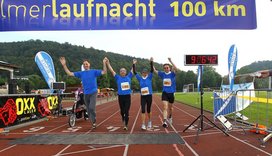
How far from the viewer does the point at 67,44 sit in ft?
292

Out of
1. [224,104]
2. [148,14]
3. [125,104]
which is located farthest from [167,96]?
[148,14]

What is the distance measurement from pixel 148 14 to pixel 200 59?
2.33m

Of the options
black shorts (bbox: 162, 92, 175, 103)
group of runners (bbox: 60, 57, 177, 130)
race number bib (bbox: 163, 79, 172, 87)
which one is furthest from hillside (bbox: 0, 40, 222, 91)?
group of runners (bbox: 60, 57, 177, 130)

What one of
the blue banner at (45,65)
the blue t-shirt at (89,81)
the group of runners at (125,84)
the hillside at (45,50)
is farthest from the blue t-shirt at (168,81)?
the hillside at (45,50)

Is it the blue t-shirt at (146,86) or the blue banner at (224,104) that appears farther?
the blue banner at (224,104)

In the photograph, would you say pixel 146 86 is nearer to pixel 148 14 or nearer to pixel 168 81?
pixel 168 81

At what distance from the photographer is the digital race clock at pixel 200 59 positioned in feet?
34.7

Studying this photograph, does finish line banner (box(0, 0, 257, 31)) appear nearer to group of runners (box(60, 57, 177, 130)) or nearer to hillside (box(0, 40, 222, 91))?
group of runners (box(60, 57, 177, 130))

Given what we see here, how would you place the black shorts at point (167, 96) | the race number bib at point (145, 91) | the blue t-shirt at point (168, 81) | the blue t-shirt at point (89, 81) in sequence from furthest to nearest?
the black shorts at point (167, 96) → the blue t-shirt at point (168, 81) → the blue t-shirt at point (89, 81) → the race number bib at point (145, 91)

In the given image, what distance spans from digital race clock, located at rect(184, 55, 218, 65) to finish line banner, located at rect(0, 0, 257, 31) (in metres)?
1.29

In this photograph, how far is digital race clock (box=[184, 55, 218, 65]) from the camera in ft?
34.7

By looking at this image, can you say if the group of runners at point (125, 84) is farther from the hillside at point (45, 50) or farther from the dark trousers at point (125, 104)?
the hillside at point (45, 50)

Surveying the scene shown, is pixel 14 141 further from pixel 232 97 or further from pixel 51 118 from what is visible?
pixel 232 97

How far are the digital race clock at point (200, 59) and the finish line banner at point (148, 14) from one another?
1286 millimetres
